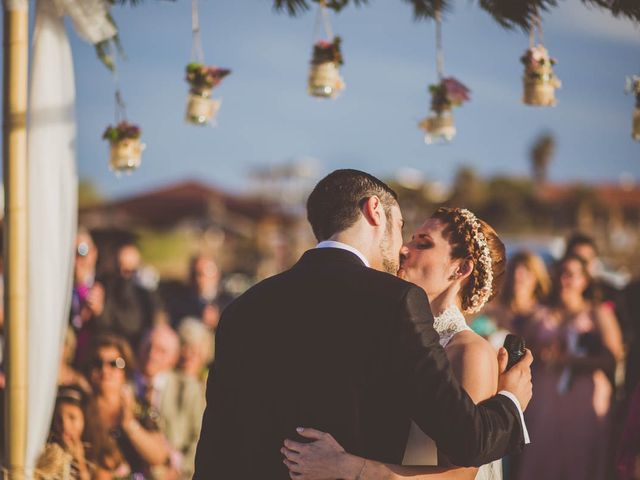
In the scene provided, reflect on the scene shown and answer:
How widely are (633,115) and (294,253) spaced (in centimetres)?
1935

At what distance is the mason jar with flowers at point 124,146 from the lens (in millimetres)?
3719

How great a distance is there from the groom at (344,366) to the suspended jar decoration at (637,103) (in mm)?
1446

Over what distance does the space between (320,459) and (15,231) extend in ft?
5.14

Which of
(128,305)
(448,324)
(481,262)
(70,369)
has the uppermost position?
(481,262)

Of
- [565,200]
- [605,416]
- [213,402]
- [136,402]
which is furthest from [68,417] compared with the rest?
[565,200]

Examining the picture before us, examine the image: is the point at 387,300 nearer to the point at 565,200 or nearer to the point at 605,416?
the point at 605,416

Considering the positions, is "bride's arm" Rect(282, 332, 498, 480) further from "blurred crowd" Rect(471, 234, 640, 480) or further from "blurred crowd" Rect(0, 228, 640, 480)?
"blurred crowd" Rect(471, 234, 640, 480)

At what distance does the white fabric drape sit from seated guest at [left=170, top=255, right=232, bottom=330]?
4.41 metres

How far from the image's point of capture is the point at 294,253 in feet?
74.8

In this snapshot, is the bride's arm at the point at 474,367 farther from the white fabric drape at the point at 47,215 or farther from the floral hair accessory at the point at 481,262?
the white fabric drape at the point at 47,215

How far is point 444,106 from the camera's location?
13.1 ft


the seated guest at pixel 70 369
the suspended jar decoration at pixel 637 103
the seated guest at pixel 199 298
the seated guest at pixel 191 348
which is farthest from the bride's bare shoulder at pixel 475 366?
the seated guest at pixel 199 298

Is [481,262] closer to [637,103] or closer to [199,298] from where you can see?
[637,103]

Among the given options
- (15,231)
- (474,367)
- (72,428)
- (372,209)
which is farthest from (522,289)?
(15,231)
